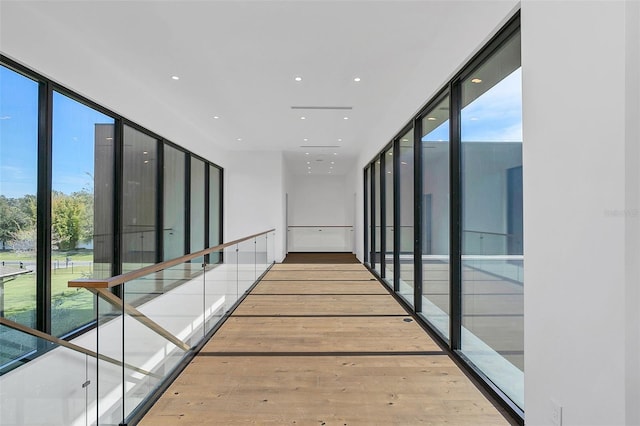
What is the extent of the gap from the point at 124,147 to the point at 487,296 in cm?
486

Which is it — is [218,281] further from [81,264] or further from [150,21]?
[150,21]

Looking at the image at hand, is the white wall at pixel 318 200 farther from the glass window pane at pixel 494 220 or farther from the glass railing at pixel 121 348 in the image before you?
the glass window pane at pixel 494 220

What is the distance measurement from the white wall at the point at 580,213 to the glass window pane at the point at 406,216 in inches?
105

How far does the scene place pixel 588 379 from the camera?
59.1 inches

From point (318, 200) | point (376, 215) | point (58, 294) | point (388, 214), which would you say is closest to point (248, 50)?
point (58, 294)

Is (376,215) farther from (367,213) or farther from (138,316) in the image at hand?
(138,316)

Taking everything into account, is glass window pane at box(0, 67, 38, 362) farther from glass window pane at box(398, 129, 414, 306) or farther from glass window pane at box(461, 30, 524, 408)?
glass window pane at box(398, 129, 414, 306)

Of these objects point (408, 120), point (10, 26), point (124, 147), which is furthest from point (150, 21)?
point (408, 120)

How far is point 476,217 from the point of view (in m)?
2.71

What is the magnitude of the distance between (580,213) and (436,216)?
2134mm

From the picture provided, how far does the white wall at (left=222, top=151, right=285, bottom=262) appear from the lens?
952 centimetres

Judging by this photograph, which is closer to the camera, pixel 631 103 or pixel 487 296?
pixel 631 103

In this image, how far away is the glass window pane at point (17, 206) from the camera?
2.99 meters

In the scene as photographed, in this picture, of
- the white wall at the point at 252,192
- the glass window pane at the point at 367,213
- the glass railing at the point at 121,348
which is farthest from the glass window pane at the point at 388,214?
the white wall at the point at 252,192
